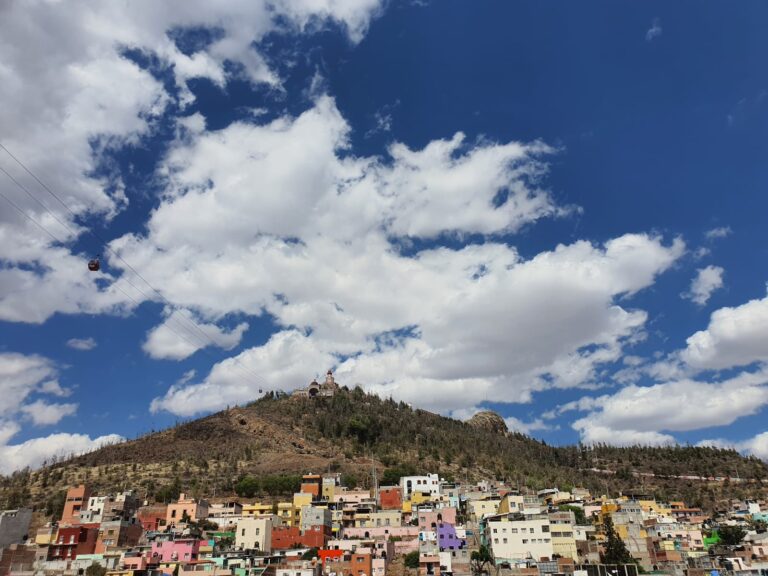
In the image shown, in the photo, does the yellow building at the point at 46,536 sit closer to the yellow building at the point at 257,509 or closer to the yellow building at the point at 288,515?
the yellow building at the point at 257,509

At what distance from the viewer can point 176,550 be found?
242ft

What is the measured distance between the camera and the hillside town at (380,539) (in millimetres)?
69000

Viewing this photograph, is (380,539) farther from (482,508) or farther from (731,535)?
(731,535)

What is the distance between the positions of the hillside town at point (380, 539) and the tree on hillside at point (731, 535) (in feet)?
0.50

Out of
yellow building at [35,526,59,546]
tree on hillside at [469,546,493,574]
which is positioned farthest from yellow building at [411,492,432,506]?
yellow building at [35,526,59,546]

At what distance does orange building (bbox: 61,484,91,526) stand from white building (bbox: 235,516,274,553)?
92.1 ft

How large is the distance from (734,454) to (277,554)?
522 ft

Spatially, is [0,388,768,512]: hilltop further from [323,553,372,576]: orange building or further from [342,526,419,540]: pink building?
[323,553,372,576]: orange building

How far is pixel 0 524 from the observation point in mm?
81812

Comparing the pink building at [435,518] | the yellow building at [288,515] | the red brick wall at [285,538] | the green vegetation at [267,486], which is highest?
the green vegetation at [267,486]

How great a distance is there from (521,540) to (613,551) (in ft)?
32.9

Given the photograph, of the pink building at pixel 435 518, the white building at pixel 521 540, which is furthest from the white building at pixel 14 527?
the white building at pixel 521 540

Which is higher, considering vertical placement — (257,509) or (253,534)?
(257,509)

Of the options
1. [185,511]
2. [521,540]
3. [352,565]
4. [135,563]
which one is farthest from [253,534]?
[521,540]
